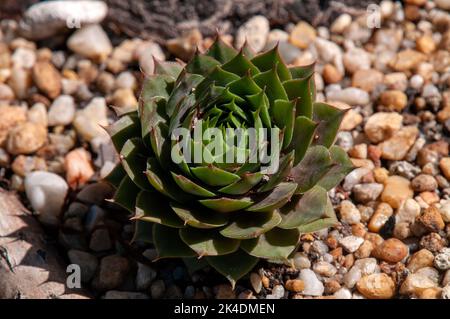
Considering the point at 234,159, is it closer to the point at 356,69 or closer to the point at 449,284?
the point at 449,284

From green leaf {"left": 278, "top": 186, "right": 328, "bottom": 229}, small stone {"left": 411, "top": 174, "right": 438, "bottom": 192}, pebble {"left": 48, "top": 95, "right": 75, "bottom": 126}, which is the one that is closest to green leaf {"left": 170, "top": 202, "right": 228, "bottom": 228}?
green leaf {"left": 278, "top": 186, "right": 328, "bottom": 229}

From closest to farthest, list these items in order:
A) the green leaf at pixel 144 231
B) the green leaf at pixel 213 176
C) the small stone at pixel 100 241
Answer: the green leaf at pixel 213 176, the green leaf at pixel 144 231, the small stone at pixel 100 241

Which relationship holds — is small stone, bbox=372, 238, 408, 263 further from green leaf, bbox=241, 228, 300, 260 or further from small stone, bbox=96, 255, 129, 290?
small stone, bbox=96, 255, 129, 290

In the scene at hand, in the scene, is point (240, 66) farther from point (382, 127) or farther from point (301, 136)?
point (382, 127)

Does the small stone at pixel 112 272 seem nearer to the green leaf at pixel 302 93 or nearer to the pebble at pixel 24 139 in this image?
the pebble at pixel 24 139

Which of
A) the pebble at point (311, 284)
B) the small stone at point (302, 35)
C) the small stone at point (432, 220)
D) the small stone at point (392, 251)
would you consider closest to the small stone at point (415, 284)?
the small stone at point (392, 251)
